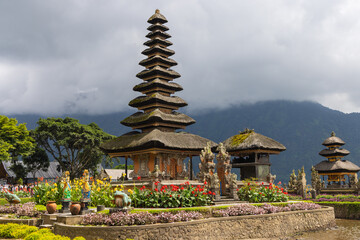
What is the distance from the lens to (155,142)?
32.7 metres

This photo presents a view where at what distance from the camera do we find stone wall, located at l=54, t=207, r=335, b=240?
1478cm

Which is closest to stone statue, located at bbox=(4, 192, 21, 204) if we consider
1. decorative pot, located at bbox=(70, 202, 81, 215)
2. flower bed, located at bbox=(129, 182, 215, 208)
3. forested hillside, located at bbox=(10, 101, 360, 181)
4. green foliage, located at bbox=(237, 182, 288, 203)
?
decorative pot, located at bbox=(70, 202, 81, 215)

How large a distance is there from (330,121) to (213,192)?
172 metres

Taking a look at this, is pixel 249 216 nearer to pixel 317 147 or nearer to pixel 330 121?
pixel 317 147

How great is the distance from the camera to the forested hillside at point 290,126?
16138 centimetres

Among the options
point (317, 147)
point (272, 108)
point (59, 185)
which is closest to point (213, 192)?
point (59, 185)

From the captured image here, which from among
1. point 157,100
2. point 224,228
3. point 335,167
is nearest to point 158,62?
point 157,100

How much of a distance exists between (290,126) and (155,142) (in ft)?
499

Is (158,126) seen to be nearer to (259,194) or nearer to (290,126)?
(259,194)

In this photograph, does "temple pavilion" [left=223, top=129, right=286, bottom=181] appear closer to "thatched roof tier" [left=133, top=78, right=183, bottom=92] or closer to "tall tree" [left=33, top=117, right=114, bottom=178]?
"thatched roof tier" [left=133, top=78, right=183, bottom=92]

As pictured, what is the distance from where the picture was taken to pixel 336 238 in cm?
2022

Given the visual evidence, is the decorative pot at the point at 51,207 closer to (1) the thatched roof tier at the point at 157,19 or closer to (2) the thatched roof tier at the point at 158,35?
(2) the thatched roof tier at the point at 158,35

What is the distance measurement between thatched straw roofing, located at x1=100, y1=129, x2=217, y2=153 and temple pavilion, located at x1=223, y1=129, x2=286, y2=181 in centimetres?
393

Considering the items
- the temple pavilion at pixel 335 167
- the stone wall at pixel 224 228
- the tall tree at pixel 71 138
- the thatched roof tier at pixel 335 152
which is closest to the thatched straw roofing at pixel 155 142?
the stone wall at pixel 224 228
